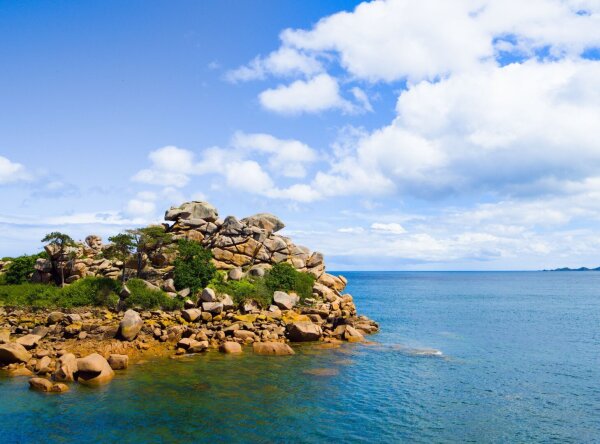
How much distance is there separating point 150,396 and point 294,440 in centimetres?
1060

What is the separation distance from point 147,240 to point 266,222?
2003 centimetres

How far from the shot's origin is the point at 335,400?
27.3m

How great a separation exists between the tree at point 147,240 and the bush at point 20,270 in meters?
15.6

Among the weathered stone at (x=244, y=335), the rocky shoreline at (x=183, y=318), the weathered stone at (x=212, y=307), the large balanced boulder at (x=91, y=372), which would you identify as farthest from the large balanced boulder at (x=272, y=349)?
the large balanced boulder at (x=91, y=372)

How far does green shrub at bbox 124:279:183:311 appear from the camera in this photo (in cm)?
5219

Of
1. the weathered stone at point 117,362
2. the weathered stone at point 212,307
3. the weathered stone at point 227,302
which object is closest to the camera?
the weathered stone at point 117,362

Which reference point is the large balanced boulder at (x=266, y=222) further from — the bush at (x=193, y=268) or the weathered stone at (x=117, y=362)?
the weathered stone at (x=117, y=362)

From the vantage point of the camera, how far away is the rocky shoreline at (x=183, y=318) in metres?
32.5

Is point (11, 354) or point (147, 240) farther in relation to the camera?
point (147, 240)

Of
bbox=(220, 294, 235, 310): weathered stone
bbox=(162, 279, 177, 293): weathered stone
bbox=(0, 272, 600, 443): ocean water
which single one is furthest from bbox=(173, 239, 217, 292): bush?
bbox=(0, 272, 600, 443): ocean water

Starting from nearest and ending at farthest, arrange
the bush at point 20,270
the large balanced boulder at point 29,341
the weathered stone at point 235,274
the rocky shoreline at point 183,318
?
the rocky shoreline at point 183,318 → the large balanced boulder at point 29,341 → the weathered stone at point 235,274 → the bush at point 20,270

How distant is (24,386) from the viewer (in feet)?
91.3

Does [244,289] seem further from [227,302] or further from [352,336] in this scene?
[352,336]

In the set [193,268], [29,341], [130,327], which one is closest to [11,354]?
[29,341]
